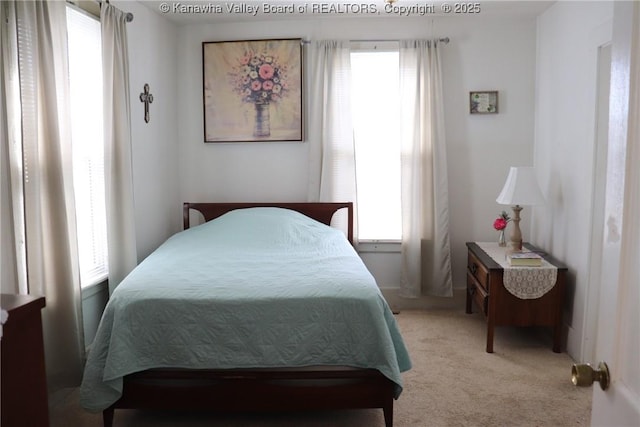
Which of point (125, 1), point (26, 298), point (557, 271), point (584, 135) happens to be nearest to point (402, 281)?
point (557, 271)

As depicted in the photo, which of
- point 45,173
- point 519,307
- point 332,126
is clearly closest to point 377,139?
point 332,126

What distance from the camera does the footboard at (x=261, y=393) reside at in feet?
7.77

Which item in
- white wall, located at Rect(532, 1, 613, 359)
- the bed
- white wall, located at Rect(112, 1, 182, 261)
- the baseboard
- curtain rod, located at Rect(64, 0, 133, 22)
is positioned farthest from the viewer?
the baseboard

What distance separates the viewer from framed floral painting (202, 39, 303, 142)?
4270 mm

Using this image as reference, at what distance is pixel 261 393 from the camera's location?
2383 mm

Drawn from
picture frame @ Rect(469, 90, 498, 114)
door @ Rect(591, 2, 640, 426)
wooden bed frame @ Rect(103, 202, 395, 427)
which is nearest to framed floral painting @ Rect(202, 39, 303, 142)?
picture frame @ Rect(469, 90, 498, 114)

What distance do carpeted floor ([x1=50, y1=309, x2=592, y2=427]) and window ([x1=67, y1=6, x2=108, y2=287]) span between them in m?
0.84

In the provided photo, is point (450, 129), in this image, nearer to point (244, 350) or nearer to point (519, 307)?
point (519, 307)

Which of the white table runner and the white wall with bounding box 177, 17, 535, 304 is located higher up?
the white wall with bounding box 177, 17, 535, 304

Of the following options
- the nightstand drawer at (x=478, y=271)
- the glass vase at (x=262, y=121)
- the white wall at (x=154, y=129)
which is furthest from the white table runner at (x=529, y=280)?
the white wall at (x=154, y=129)

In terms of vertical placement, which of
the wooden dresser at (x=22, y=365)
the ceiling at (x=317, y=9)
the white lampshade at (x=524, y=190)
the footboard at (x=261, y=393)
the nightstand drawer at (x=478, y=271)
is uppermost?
the ceiling at (x=317, y=9)

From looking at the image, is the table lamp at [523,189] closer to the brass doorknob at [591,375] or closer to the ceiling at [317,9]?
the ceiling at [317,9]

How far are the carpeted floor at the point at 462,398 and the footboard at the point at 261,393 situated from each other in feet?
0.64

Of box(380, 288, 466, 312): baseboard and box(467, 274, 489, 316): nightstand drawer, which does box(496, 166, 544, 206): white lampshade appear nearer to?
box(467, 274, 489, 316): nightstand drawer
